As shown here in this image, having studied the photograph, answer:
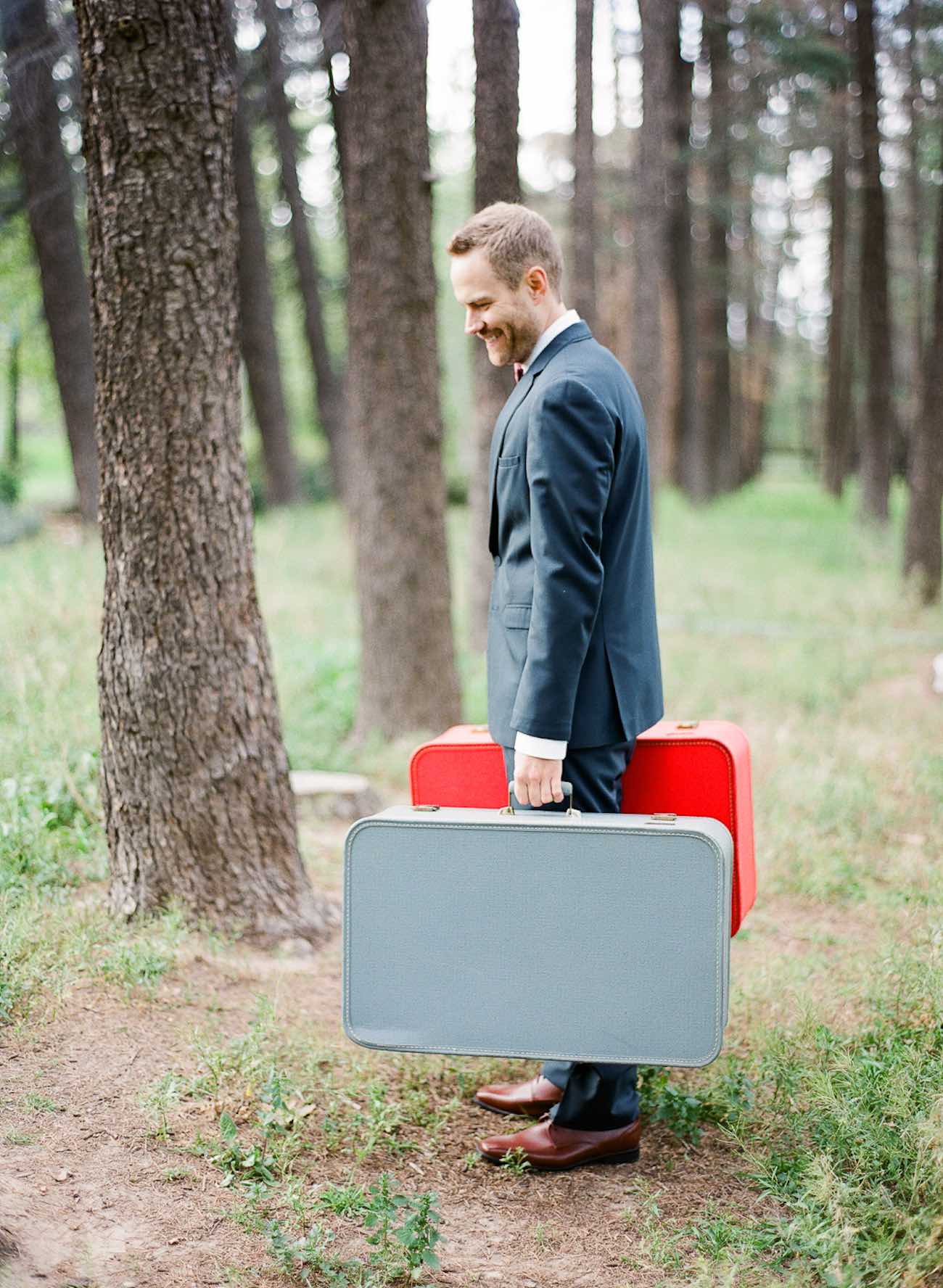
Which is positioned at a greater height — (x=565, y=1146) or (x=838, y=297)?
(x=838, y=297)

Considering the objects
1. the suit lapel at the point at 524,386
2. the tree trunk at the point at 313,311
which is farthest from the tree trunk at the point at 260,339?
the suit lapel at the point at 524,386

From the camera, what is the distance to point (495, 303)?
10.1 feet

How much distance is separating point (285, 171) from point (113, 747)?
13.9 metres

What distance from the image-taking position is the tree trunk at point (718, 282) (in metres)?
19.3

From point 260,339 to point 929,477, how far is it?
9272mm

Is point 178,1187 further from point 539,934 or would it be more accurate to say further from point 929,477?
point 929,477

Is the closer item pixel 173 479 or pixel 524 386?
pixel 524 386

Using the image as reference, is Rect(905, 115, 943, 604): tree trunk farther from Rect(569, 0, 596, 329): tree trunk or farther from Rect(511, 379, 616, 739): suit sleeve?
Rect(511, 379, 616, 739): suit sleeve

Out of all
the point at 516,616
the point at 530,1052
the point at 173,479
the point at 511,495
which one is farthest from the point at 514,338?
the point at 530,1052

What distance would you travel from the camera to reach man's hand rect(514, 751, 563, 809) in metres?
2.91

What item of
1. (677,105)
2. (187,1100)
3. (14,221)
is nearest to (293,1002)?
(187,1100)

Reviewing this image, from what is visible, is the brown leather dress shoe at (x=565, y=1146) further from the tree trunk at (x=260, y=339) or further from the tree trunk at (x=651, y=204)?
the tree trunk at (x=260, y=339)

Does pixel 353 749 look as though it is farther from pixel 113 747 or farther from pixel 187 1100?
pixel 187 1100

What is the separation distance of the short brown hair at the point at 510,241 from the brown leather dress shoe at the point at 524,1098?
2236 millimetres
